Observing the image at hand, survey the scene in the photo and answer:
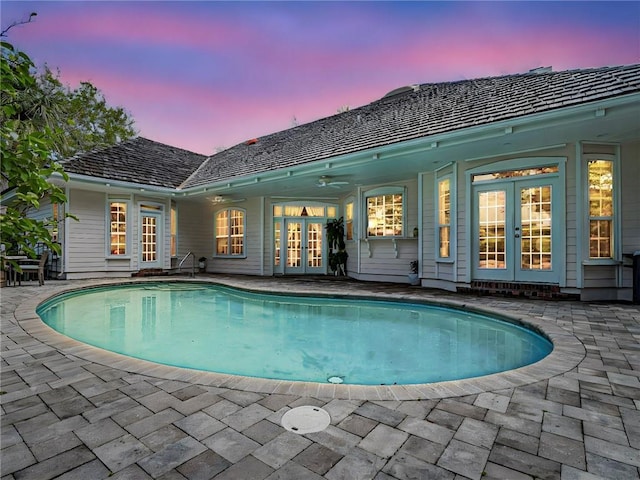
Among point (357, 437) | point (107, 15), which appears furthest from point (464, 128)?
point (107, 15)

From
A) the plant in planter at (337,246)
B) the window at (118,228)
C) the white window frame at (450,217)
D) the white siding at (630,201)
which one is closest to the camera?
the white siding at (630,201)

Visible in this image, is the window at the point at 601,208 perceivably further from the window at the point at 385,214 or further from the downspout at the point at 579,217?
the window at the point at 385,214

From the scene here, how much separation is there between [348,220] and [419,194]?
2614mm

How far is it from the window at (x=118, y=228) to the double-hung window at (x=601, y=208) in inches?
433

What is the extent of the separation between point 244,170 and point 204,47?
3560 mm

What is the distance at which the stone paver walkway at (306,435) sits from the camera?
52.5 inches

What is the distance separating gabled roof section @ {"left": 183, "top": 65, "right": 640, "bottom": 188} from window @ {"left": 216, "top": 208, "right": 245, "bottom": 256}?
1.44 metres

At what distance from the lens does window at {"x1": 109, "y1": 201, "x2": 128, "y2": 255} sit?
9477mm

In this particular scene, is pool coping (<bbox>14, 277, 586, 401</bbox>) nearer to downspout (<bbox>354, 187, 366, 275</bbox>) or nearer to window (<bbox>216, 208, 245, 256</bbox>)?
downspout (<bbox>354, 187, 366, 275</bbox>)

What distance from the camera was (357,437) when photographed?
5.08ft

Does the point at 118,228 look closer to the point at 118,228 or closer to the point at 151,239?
the point at 118,228

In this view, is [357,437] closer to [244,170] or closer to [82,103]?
[244,170]

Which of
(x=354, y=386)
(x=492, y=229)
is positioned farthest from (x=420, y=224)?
(x=354, y=386)

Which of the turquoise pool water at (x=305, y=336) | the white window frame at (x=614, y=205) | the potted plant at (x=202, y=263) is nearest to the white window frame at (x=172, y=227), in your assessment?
the potted plant at (x=202, y=263)
